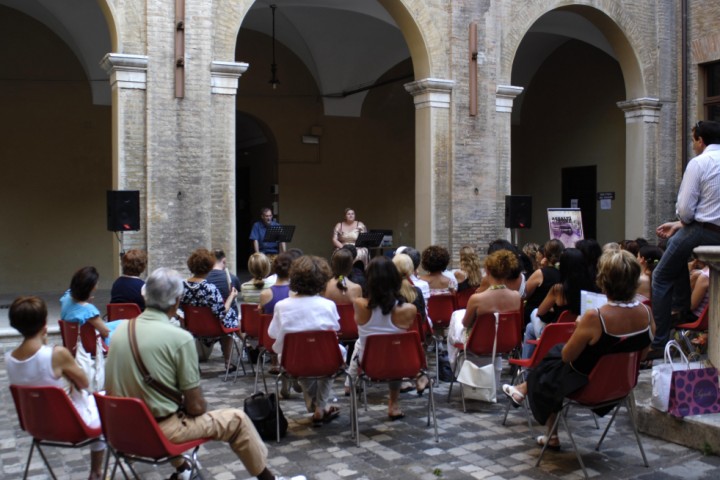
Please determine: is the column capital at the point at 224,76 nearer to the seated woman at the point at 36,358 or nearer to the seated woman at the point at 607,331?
the seated woman at the point at 36,358

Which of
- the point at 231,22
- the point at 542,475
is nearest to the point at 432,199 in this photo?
the point at 231,22

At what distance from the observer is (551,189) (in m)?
19.0

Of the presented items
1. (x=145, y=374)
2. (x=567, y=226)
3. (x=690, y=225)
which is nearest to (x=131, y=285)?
(x=145, y=374)

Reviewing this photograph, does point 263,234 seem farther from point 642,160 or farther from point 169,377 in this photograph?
point 169,377

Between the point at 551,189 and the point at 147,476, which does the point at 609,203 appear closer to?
the point at 551,189

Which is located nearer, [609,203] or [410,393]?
[410,393]

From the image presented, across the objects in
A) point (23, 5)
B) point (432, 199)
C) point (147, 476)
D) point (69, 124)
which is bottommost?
point (147, 476)

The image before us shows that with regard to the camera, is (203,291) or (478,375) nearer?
(478,375)

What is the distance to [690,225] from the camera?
5227 millimetres

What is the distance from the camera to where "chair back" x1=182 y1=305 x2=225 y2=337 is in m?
7.13

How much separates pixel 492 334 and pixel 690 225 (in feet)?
5.45

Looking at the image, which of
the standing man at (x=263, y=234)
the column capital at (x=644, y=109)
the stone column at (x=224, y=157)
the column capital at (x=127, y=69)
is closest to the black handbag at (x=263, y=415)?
the stone column at (x=224, y=157)

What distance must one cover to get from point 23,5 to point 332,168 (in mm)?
Answer: 7297

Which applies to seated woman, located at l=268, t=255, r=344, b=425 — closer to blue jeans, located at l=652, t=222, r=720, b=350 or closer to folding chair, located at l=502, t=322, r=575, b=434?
folding chair, located at l=502, t=322, r=575, b=434
